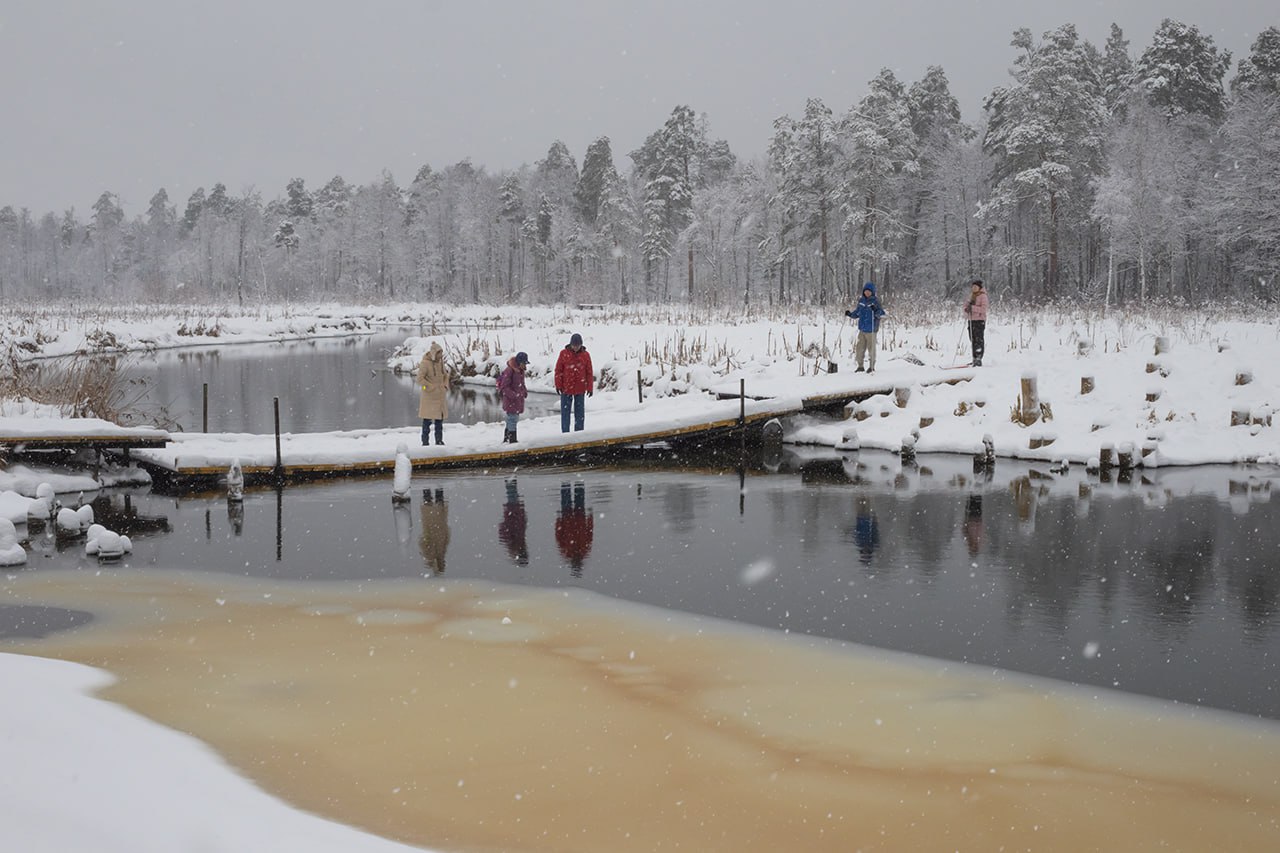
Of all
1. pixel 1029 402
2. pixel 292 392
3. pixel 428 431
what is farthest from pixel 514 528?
pixel 292 392

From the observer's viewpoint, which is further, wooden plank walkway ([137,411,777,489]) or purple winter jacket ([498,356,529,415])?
purple winter jacket ([498,356,529,415])

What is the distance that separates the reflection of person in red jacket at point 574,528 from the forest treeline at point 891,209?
25.2 meters

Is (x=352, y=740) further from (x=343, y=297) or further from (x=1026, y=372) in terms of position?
(x=343, y=297)

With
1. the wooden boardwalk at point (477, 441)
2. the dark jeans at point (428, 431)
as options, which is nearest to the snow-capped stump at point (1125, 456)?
the wooden boardwalk at point (477, 441)

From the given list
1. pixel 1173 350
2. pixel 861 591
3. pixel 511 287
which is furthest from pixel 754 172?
pixel 861 591

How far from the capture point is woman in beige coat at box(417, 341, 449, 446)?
1795 cm

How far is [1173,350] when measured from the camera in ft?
73.3

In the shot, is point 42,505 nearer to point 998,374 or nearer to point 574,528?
point 574,528

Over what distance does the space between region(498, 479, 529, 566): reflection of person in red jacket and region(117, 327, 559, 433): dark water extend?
881 cm

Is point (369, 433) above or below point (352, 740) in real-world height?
above

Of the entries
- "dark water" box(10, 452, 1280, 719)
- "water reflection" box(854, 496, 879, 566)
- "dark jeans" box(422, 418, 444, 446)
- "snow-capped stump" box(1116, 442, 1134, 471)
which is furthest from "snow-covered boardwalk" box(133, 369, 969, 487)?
"water reflection" box(854, 496, 879, 566)

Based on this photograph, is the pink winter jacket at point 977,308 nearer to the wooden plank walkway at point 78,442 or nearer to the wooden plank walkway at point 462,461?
the wooden plank walkway at point 462,461

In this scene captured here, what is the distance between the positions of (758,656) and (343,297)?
87.0m

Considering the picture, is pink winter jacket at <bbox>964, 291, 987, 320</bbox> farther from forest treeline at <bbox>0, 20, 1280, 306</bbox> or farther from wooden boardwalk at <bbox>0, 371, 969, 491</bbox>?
forest treeline at <bbox>0, 20, 1280, 306</bbox>
